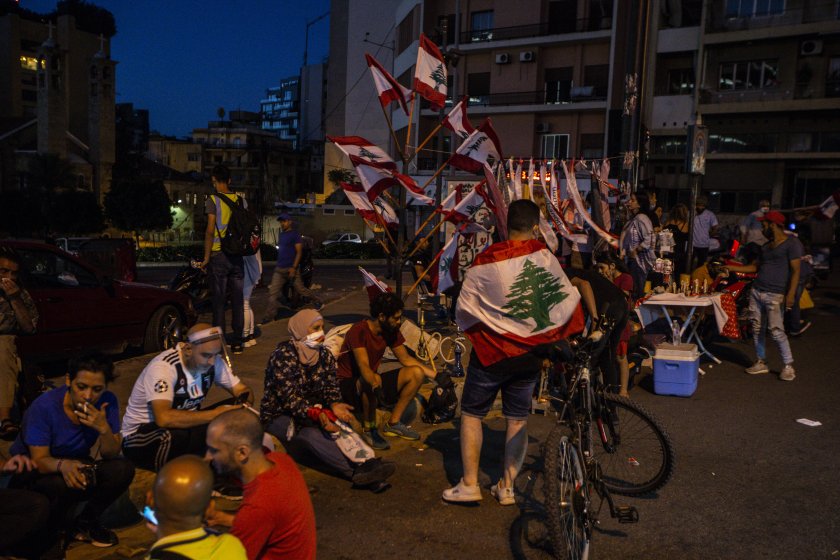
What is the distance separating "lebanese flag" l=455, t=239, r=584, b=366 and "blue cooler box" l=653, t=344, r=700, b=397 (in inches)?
148

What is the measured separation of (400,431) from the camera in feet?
20.5

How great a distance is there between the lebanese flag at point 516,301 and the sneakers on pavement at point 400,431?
6.28 feet

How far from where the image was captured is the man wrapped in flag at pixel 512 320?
4.48 meters

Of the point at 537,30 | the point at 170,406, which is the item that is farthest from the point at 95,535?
the point at 537,30

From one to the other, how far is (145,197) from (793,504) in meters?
48.6

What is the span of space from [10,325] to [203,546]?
14.4 ft

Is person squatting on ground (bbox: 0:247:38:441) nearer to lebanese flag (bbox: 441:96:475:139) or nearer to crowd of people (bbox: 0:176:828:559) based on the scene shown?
crowd of people (bbox: 0:176:828:559)

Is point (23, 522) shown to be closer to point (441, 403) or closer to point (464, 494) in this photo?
point (464, 494)

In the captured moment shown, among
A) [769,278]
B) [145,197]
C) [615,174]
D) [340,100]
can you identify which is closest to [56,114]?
[145,197]

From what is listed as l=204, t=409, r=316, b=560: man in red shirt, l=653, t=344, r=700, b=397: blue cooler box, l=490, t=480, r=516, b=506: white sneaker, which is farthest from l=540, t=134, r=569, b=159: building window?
l=204, t=409, r=316, b=560: man in red shirt

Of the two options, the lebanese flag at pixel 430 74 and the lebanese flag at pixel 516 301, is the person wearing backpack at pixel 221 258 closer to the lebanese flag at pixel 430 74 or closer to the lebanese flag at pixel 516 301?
the lebanese flag at pixel 430 74

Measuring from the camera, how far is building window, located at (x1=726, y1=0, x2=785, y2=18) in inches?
1281

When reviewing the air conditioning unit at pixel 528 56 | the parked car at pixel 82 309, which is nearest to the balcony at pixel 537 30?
the air conditioning unit at pixel 528 56

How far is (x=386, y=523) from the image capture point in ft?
15.0
